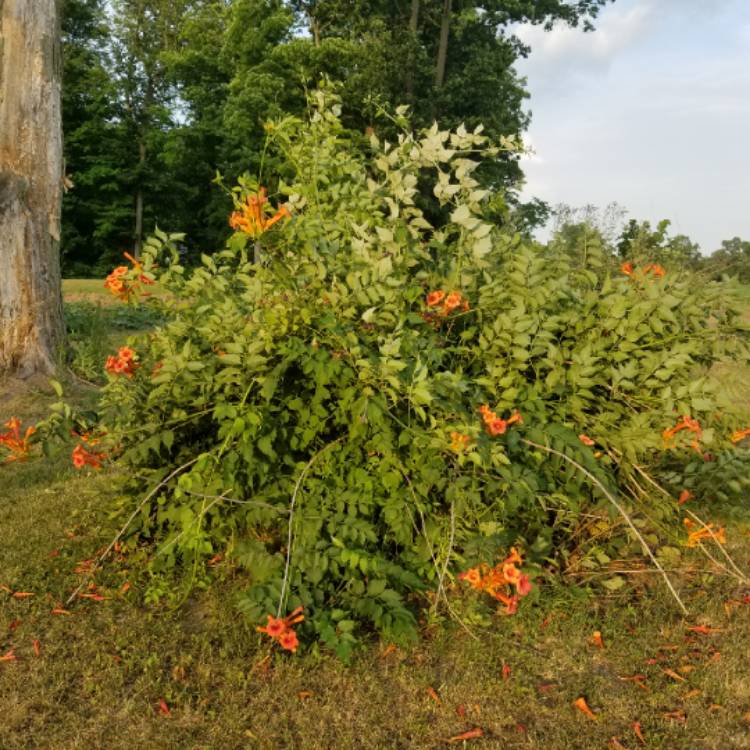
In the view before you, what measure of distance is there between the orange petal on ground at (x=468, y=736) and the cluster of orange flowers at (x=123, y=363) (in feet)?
6.58

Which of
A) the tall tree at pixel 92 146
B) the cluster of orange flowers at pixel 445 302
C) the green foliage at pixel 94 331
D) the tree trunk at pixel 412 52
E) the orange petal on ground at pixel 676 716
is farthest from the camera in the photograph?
the tall tree at pixel 92 146

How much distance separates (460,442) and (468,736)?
3.38ft

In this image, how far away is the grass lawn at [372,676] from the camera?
2582 millimetres

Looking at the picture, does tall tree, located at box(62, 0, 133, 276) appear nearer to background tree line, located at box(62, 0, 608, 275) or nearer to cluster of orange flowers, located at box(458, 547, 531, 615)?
background tree line, located at box(62, 0, 608, 275)

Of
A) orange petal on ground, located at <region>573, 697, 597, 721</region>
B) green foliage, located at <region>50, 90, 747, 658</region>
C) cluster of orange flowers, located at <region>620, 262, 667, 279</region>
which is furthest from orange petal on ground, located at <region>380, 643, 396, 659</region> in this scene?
cluster of orange flowers, located at <region>620, 262, 667, 279</region>

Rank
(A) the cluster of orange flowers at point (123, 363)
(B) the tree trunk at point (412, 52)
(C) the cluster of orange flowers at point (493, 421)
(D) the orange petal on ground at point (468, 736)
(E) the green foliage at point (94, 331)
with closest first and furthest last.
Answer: (D) the orange petal on ground at point (468, 736) → (C) the cluster of orange flowers at point (493, 421) → (A) the cluster of orange flowers at point (123, 363) → (E) the green foliage at point (94, 331) → (B) the tree trunk at point (412, 52)

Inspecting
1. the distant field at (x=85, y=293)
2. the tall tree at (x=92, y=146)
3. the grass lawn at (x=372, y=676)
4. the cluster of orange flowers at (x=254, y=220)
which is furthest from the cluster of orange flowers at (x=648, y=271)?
the tall tree at (x=92, y=146)

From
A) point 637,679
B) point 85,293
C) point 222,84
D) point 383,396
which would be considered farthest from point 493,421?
point 222,84

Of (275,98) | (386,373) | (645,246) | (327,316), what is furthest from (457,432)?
(275,98)

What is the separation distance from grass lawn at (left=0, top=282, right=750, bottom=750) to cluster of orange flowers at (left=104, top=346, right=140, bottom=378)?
101 centimetres

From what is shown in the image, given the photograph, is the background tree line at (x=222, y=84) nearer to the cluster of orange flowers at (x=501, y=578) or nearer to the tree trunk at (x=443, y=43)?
the tree trunk at (x=443, y=43)

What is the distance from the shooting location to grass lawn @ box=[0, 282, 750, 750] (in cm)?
258

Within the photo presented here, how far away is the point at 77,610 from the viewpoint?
3.33 meters

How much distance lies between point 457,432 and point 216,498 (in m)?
1.02
